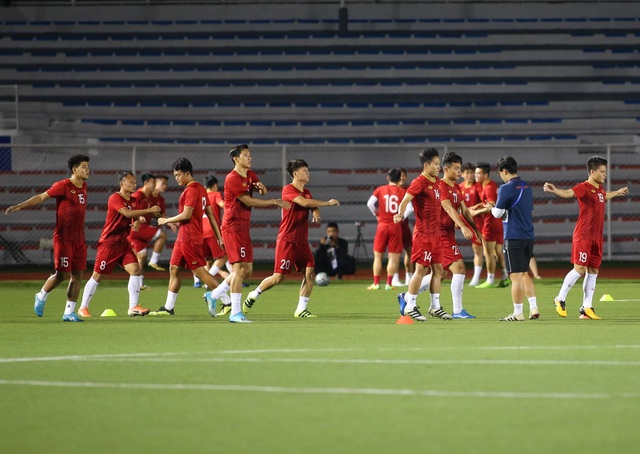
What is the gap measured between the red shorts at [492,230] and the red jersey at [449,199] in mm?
6929

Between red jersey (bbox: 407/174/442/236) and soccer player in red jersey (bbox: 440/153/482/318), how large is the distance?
0.58 feet

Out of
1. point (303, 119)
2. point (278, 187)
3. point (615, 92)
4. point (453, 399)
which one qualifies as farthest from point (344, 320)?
point (615, 92)

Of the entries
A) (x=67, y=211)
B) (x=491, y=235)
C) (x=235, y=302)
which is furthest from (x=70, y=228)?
(x=491, y=235)

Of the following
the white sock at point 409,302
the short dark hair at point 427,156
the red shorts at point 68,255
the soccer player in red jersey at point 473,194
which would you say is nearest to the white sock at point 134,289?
the red shorts at point 68,255

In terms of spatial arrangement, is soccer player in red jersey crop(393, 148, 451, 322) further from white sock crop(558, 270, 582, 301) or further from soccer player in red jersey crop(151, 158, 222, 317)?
soccer player in red jersey crop(151, 158, 222, 317)

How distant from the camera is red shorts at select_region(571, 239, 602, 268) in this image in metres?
14.4

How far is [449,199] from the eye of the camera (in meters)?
14.7

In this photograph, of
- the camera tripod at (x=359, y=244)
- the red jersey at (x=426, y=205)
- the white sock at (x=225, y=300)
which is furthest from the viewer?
the camera tripod at (x=359, y=244)

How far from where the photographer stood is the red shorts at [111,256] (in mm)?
15516

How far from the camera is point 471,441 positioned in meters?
5.81

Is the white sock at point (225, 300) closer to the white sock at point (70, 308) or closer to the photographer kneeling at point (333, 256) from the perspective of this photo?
the white sock at point (70, 308)

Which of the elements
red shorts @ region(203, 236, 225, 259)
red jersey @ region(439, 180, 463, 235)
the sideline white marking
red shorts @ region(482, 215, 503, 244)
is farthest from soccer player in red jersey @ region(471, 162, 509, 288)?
the sideline white marking

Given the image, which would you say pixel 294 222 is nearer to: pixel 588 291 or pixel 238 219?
pixel 238 219

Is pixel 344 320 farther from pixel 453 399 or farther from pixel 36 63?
pixel 36 63
